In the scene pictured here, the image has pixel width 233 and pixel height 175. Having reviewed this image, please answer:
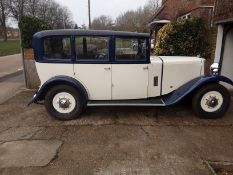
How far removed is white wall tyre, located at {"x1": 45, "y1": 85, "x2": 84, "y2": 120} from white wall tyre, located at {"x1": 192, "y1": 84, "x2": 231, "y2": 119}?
2507 millimetres

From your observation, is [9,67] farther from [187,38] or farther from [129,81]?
[129,81]

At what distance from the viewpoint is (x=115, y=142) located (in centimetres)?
452

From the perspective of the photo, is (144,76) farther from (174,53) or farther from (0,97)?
(0,97)

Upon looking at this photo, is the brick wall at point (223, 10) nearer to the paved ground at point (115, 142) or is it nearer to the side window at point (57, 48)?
the paved ground at point (115, 142)

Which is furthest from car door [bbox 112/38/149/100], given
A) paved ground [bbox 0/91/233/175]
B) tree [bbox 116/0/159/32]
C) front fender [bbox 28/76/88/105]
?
tree [bbox 116/0/159/32]

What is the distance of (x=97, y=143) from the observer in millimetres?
4477

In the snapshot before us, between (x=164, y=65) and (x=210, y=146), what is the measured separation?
2.00m

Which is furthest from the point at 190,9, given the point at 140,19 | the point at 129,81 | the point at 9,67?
the point at 140,19

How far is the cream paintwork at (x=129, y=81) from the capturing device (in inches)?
213

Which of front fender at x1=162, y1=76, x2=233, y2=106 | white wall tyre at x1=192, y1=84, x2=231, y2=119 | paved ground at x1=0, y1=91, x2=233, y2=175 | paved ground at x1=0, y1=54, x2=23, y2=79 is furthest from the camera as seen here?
paved ground at x1=0, y1=54, x2=23, y2=79

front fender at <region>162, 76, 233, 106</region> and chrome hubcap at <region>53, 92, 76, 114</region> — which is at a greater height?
front fender at <region>162, 76, 233, 106</region>

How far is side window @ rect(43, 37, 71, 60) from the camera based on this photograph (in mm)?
5332

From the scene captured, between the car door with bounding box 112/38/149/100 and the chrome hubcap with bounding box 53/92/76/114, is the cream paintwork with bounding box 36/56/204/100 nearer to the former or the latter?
the car door with bounding box 112/38/149/100

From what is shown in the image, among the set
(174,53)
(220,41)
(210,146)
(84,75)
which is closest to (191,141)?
(210,146)
